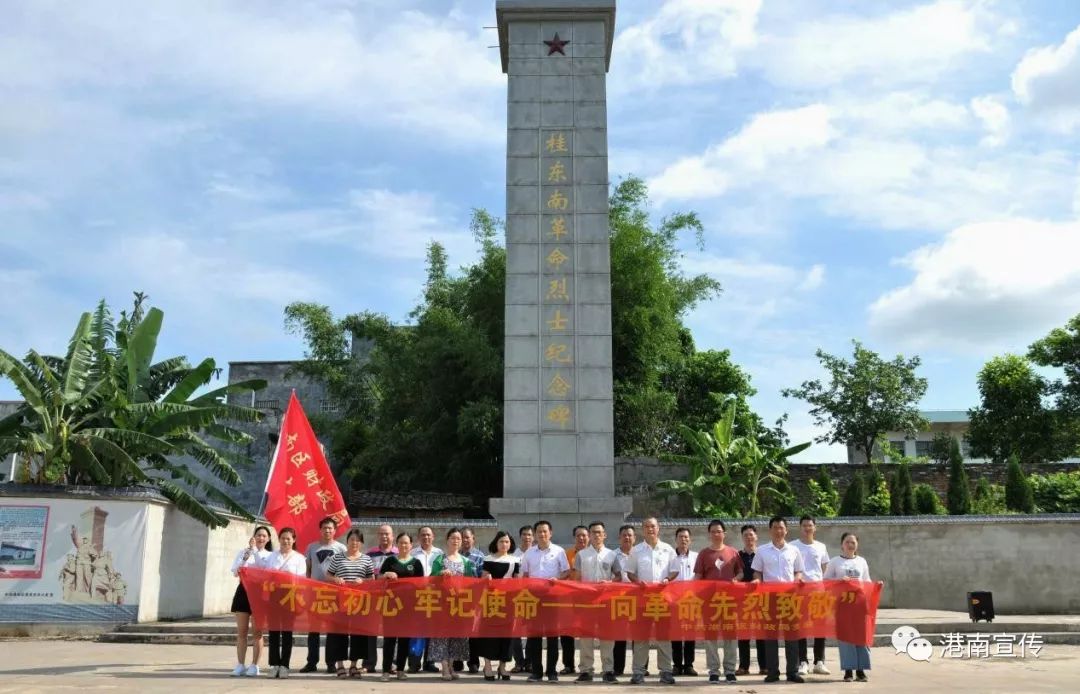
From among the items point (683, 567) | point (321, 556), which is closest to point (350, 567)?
point (321, 556)

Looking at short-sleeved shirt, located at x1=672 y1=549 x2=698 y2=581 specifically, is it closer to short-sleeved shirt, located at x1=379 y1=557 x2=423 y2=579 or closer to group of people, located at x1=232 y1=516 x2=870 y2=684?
group of people, located at x1=232 y1=516 x2=870 y2=684

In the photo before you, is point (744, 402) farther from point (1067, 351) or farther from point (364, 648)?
point (364, 648)

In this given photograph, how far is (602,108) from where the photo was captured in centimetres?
1249

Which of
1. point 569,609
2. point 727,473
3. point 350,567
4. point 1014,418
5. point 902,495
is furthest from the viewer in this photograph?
point 1014,418

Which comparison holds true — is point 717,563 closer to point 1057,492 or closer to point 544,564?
point 544,564

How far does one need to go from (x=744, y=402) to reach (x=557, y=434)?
40.3 feet

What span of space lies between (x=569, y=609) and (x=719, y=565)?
1.19 meters

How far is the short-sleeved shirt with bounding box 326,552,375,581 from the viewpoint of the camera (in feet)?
22.9

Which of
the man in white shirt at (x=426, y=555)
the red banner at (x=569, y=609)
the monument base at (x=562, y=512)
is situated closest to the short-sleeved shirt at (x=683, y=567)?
the red banner at (x=569, y=609)

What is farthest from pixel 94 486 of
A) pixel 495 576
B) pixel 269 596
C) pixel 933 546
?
pixel 933 546

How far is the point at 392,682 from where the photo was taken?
6395mm

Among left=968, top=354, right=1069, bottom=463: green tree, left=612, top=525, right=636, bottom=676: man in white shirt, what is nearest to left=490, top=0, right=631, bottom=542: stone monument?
left=612, top=525, right=636, bottom=676: man in white shirt

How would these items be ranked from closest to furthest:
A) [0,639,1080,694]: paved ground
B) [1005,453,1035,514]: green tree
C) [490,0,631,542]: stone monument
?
1. [0,639,1080,694]: paved ground
2. [490,0,631,542]: stone monument
3. [1005,453,1035,514]: green tree

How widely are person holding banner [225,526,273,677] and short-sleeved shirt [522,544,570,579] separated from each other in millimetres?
1976
